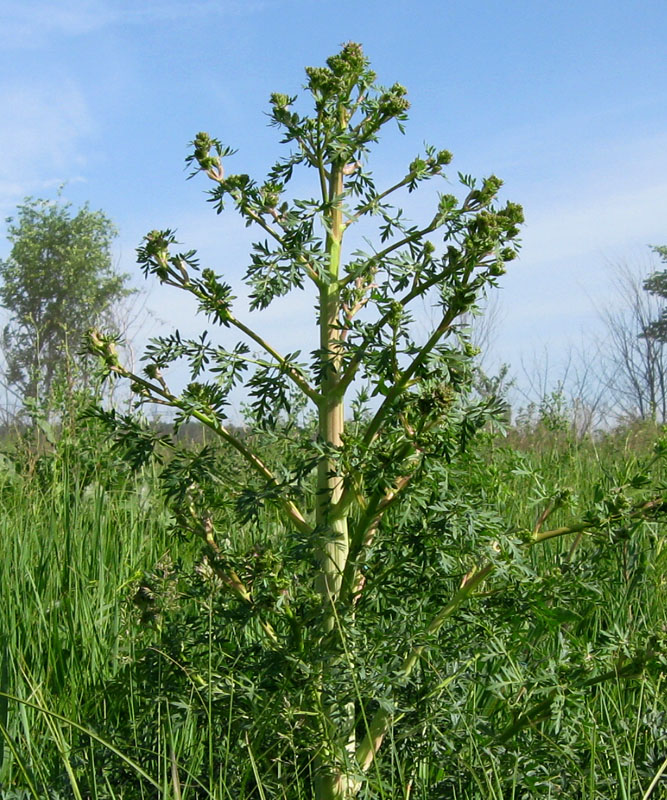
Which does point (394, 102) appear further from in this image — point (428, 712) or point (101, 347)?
point (428, 712)

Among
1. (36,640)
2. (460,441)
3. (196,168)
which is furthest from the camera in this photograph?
(36,640)

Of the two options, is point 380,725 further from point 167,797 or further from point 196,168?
point 196,168

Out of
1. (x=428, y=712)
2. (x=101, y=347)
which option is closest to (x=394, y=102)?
(x=101, y=347)

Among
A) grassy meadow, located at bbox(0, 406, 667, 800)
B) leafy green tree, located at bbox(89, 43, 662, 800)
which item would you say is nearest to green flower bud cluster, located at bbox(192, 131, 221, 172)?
leafy green tree, located at bbox(89, 43, 662, 800)

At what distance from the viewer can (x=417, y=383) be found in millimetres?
1747

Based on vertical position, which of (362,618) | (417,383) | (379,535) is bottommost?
(362,618)

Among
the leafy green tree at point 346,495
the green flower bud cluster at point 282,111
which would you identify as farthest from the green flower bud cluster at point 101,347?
the green flower bud cluster at point 282,111

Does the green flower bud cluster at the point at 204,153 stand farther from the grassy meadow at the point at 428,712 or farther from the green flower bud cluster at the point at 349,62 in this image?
the grassy meadow at the point at 428,712

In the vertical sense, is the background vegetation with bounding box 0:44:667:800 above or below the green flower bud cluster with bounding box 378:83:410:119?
below

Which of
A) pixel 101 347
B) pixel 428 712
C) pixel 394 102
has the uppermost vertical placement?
pixel 394 102

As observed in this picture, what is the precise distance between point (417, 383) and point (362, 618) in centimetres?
55

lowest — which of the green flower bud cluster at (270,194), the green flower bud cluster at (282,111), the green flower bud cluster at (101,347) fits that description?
the green flower bud cluster at (101,347)

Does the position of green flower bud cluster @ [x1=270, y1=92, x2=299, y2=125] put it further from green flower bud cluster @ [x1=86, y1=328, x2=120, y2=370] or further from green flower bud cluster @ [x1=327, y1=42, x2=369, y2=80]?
green flower bud cluster @ [x1=86, y1=328, x2=120, y2=370]

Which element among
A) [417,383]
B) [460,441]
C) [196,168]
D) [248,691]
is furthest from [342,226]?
[248,691]
